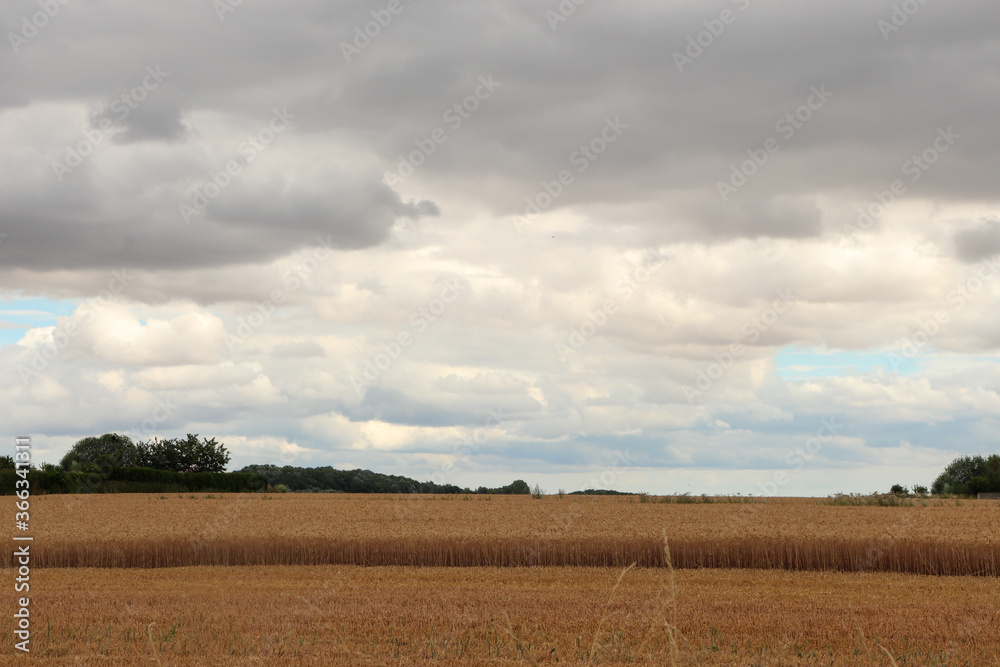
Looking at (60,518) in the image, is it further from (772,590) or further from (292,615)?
(772,590)

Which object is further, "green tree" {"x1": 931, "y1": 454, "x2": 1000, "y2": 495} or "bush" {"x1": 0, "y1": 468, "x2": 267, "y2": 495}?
"green tree" {"x1": 931, "y1": 454, "x2": 1000, "y2": 495}

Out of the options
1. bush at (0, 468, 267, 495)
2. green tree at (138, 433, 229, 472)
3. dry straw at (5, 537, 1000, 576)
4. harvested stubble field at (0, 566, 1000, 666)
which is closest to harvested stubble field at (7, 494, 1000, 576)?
dry straw at (5, 537, 1000, 576)

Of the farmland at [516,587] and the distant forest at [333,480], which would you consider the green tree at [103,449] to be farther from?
the farmland at [516,587]

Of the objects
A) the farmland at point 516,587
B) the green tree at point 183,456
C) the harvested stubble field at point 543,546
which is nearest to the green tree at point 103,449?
the green tree at point 183,456

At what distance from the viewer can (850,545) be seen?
24.5 m

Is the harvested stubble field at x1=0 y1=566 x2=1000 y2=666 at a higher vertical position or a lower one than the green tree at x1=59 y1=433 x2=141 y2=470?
lower

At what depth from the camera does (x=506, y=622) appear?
13.1 meters

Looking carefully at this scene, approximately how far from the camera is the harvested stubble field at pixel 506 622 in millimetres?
11242

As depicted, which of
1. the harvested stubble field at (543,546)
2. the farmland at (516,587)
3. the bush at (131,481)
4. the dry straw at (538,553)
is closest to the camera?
the farmland at (516,587)

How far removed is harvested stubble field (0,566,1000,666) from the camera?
1124 centimetres

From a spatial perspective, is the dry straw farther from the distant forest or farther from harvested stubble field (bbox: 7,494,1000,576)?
the distant forest

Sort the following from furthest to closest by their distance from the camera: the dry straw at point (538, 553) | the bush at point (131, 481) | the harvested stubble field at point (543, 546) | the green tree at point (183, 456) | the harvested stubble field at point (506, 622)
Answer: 1. the green tree at point (183, 456)
2. the bush at point (131, 481)
3. the harvested stubble field at point (543, 546)
4. the dry straw at point (538, 553)
5. the harvested stubble field at point (506, 622)

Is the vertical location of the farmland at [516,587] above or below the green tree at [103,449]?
below

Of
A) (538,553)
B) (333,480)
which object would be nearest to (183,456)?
(333,480)
